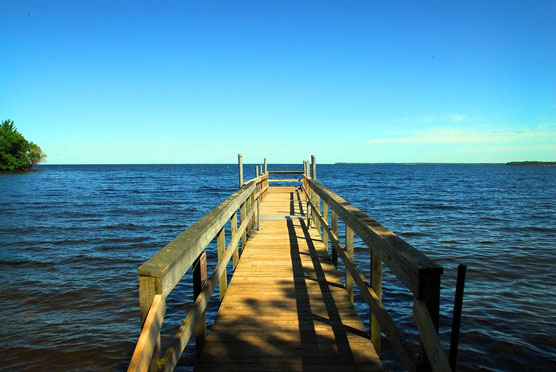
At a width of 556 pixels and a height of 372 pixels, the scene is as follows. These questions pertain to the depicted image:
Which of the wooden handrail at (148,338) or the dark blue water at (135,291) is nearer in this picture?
the wooden handrail at (148,338)

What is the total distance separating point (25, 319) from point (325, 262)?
17.4ft

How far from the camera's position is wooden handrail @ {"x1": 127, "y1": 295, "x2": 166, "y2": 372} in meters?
1.59

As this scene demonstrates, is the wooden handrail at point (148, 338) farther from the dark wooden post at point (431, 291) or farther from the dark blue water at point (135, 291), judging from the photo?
the dark blue water at point (135, 291)

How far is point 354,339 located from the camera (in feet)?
10.5

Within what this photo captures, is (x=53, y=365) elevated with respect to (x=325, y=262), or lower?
lower

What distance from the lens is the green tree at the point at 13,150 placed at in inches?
2530

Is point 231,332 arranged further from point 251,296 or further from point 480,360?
point 480,360

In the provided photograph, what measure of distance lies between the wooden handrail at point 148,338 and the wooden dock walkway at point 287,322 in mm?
1232

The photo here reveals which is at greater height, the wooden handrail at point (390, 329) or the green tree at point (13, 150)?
the green tree at point (13, 150)

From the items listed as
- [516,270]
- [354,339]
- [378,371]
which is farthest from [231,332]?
[516,270]

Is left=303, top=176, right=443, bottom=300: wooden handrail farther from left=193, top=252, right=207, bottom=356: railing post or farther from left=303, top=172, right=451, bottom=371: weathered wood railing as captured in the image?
left=193, top=252, right=207, bottom=356: railing post

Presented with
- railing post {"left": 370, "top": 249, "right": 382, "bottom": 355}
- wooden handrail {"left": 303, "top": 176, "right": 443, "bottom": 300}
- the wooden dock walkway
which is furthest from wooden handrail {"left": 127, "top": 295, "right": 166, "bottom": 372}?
railing post {"left": 370, "top": 249, "right": 382, "bottom": 355}

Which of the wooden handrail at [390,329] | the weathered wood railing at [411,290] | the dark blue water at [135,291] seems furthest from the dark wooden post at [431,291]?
the dark blue water at [135,291]

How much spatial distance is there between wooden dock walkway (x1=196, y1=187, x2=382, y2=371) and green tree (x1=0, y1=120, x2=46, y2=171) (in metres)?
77.5
